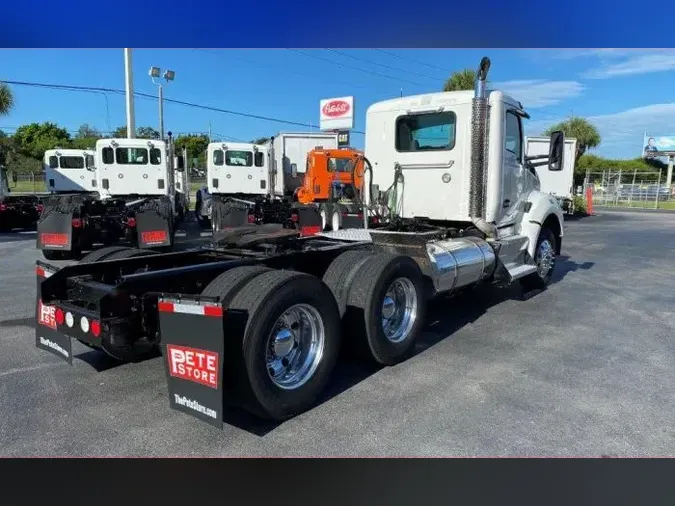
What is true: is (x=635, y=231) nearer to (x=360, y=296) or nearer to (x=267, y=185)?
(x=267, y=185)

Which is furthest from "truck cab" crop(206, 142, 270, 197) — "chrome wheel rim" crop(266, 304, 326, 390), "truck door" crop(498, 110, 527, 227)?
"chrome wheel rim" crop(266, 304, 326, 390)

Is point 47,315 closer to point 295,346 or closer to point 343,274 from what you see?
point 295,346

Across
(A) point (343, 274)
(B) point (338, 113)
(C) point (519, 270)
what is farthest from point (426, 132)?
(B) point (338, 113)

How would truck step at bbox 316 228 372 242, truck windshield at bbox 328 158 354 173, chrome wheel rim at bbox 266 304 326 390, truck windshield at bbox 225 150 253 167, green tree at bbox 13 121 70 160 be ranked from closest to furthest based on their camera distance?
chrome wheel rim at bbox 266 304 326 390 < truck step at bbox 316 228 372 242 < truck windshield at bbox 225 150 253 167 < truck windshield at bbox 328 158 354 173 < green tree at bbox 13 121 70 160

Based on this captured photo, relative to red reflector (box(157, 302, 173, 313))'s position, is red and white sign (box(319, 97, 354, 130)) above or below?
above

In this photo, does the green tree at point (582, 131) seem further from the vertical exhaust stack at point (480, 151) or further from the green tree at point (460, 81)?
the vertical exhaust stack at point (480, 151)

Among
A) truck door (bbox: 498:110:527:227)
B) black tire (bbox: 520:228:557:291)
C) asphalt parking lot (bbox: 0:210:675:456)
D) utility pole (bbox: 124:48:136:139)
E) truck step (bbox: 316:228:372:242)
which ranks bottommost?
asphalt parking lot (bbox: 0:210:675:456)

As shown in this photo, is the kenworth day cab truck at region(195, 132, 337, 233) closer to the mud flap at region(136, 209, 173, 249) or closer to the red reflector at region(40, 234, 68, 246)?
the mud flap at region(136, 209, 173, 249)

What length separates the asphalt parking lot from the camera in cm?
339

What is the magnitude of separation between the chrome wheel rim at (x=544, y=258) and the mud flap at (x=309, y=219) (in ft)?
22.3

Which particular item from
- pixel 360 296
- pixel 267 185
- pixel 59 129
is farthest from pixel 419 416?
pixel 59 129

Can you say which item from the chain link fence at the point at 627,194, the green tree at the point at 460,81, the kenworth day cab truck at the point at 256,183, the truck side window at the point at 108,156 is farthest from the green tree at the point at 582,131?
the truck side window at the point at 108,156

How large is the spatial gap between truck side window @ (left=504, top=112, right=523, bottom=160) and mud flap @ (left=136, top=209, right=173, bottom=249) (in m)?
7.00

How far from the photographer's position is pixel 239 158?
1673 cm
